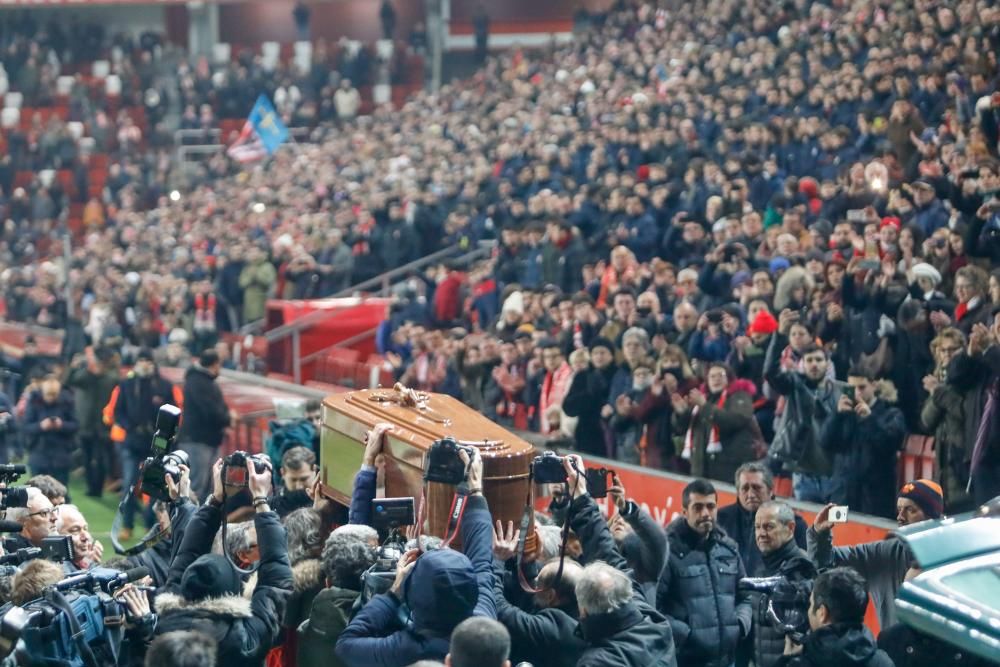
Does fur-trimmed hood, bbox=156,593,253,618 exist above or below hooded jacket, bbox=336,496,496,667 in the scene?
below

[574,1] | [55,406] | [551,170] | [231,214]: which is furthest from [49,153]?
[55,406]

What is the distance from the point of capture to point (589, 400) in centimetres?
1148

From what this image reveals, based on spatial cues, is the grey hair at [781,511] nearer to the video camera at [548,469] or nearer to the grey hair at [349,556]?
the video camera at [548,469]

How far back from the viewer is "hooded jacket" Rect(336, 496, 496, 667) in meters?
5.18

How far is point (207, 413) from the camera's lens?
41.2 feet

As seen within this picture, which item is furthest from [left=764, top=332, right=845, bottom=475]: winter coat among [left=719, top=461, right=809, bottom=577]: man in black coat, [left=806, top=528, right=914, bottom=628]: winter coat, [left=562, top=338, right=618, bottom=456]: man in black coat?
[left=806, top=528, right=914, bottom=628]: winter coat

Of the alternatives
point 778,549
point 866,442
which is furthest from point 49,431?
point 778,549

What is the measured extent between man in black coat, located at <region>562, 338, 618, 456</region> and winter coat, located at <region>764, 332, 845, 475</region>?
1.75 meters

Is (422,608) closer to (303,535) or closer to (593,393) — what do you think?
(303,535)

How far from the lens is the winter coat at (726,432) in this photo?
1019cm

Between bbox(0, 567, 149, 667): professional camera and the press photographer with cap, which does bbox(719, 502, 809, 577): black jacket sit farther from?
bbox(0, 567, 149, 667): professional camera

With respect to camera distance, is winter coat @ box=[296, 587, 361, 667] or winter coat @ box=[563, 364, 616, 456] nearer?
winter coat @ box=[296, 587, 361, 667]

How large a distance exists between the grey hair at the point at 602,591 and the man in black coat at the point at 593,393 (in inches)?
234

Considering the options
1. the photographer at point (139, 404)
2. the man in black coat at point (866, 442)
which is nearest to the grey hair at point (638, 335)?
the man in black coat at point (866, 442)
